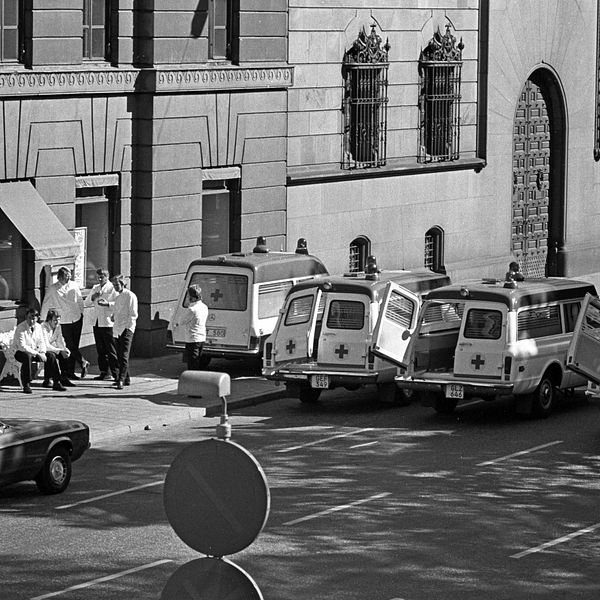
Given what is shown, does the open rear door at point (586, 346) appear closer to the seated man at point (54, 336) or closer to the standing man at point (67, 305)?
the seated man at point (54, 336)

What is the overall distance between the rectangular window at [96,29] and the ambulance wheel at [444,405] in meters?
8.46

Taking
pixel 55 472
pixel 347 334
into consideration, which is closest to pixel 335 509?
pixel 55 472

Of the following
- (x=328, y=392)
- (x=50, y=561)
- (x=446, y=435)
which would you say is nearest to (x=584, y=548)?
(x=50, y=561)

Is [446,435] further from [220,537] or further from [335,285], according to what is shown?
[220,537]

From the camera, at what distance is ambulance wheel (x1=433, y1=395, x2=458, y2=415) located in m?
22.5

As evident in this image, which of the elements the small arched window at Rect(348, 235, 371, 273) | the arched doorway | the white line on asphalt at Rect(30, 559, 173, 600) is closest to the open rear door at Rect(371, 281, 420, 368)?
the white line on asphalt at Rect(30, 559, 173, 600)

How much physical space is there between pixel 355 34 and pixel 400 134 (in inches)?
100

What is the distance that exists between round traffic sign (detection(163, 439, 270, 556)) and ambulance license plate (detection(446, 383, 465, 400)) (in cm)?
1503

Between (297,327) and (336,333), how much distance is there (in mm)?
678

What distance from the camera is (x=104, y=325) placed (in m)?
24.4

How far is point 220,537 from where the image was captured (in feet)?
22.0

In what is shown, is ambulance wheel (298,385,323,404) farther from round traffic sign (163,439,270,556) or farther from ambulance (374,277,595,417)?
round traffic sign (163,439,270,556)

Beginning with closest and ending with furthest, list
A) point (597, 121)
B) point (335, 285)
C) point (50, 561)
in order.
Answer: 1. point (50, 561)
2. point (335, 285)
3. point (597, 121)

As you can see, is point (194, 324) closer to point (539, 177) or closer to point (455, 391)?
point (455, 391)
